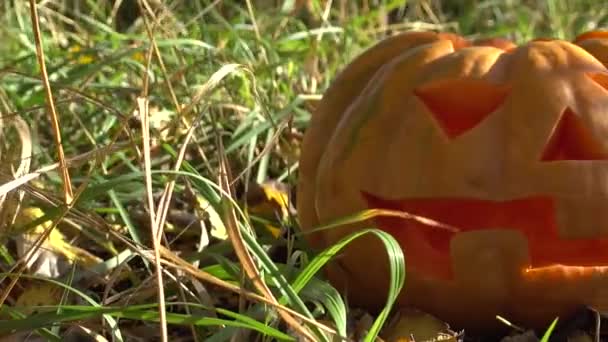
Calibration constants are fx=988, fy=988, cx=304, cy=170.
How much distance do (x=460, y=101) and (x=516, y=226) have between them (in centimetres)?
23

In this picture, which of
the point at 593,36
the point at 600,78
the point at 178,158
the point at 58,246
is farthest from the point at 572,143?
the point at 58,246

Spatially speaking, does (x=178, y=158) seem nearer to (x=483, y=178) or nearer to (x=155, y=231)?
(x=155, y=231)

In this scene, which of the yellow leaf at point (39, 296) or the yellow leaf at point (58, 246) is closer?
the yellow leaf at point (39, 296)

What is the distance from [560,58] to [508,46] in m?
0.15

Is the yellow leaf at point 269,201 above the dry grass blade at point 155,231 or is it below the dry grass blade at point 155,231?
below

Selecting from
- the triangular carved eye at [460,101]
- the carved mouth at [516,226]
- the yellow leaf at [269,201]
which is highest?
the triangular carved eye at [460,101]

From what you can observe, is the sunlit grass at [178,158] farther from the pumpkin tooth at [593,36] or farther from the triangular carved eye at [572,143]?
the pumpkin tooth at [593,36]

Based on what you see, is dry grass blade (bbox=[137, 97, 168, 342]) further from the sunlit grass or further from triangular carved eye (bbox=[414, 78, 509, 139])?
triangular carved eye (bbox=[414, 78, 509, 139])

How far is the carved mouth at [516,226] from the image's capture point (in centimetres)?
159

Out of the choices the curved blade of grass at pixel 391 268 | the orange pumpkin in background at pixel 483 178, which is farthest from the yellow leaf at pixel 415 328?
the curved blade of grass at pixel 391 268

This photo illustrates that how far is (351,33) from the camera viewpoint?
3.54 m

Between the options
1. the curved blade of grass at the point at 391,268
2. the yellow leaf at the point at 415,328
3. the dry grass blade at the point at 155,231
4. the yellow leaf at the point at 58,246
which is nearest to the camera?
the dry grass blade at the point at 155,231

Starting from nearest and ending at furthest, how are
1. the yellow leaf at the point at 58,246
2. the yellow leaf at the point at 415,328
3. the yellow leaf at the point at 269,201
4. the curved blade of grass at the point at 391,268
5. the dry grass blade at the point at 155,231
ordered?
the dry grass blade at the point at 155,231 → the curved blade of grass at the point at 391,268 → the yellow leaf at the point at 415,328 → the yellow leaf at the point at 58,246 → the yellow leaf at the point at 269,201

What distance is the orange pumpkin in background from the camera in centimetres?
155
